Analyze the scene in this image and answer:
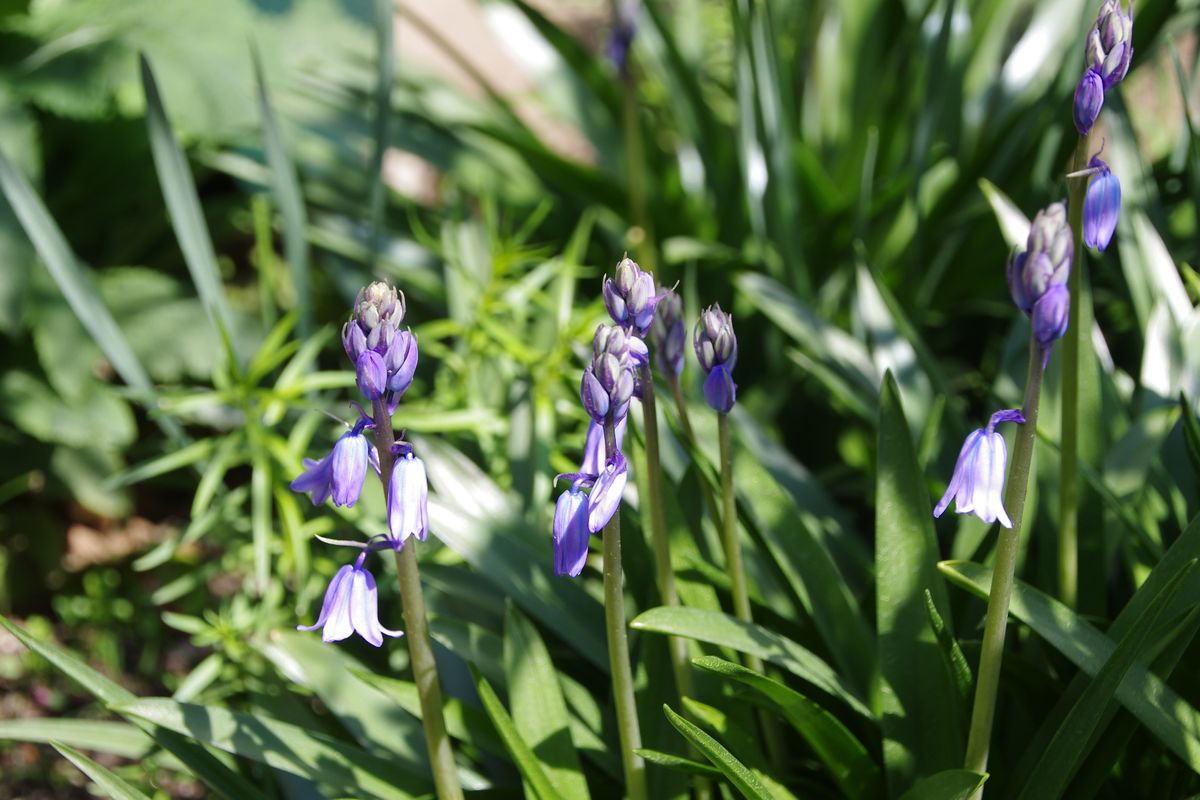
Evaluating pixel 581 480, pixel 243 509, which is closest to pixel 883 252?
pixel 243 509

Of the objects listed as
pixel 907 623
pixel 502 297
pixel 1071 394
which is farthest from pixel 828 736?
pixel 502 297

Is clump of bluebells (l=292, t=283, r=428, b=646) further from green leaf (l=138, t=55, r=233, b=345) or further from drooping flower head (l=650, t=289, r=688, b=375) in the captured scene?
green leaf (l=138, t=55, r=233, b=345)

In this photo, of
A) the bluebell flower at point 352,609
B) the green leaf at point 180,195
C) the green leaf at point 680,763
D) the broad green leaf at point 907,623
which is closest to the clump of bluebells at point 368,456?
the bluebell flower at point 352,609

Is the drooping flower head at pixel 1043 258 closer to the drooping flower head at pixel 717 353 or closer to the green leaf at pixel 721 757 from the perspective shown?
the drooping flower head at pixel 717 353

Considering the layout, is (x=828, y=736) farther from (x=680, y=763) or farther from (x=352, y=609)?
(x=352, y=609)

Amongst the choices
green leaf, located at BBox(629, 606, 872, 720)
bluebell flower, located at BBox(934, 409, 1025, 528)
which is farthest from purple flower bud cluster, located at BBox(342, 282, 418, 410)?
bluebell flower, located at BBox(934, 409, 1025, 528)

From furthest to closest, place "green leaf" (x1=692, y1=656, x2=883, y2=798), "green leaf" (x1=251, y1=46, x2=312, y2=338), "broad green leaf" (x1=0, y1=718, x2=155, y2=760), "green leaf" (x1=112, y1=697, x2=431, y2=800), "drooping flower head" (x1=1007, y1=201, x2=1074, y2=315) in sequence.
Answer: "green leaf" (x1=251, y1=46, x2=312, y2=338)
"broad green leaf" (x1=0, y1=718, x2=155, y2=760)
"green leaf" (x1=112, y1=697, x2=431, y2=800)
"green leaf" (x1=692, y1=656, x2=883, y2=798)
"drooping flower head" (x1=1007, y1=201, x2=1074, y2=315)
